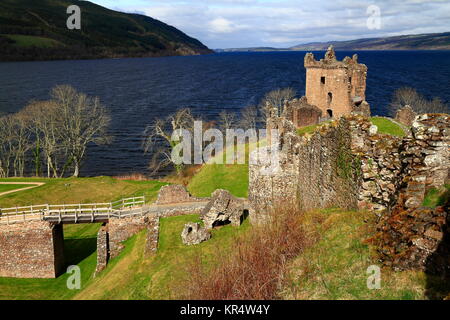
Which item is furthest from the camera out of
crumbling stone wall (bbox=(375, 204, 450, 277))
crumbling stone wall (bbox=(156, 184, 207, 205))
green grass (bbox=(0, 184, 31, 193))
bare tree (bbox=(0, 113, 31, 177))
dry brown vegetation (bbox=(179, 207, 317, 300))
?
bare tree (bbox=(0, 113, 31, 177))

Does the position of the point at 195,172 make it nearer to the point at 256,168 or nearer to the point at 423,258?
the point at 256,168

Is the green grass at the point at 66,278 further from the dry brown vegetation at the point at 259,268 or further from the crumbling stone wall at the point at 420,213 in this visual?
the crumbling stone wall at the point at 420,213

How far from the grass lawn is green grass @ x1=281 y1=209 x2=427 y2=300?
31.4 m

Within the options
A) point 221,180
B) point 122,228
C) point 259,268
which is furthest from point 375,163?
point 221,180

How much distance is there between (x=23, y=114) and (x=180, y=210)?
145 feet

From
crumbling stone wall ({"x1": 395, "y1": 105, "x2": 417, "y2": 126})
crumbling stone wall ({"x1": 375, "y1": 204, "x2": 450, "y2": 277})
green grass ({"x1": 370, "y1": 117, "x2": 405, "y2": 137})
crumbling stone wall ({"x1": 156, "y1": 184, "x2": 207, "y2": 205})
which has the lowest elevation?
crumbling stone wall ({"x1": 156, "y1": 184, "x2": 207, "y2": 205})

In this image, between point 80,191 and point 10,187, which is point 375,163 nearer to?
point 80,191

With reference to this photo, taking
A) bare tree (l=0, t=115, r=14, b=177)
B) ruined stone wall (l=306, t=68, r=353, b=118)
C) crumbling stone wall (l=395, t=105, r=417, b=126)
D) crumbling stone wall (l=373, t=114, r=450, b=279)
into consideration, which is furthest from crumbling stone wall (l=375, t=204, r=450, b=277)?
bare tree (l=0, t=115, r=14, b=177)

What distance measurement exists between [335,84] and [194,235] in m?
27.9

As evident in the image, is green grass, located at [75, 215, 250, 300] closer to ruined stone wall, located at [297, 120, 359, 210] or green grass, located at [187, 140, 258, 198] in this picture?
ruined stone wall, located at [297, 120, 359, 210]

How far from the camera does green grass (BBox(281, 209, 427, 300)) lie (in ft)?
32.3
